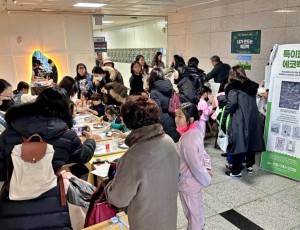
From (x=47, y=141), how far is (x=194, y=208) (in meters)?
1.36

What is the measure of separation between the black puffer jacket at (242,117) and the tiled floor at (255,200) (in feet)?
1.43

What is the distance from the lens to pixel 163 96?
3.56 m

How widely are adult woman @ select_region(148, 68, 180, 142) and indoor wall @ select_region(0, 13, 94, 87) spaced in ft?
13.6

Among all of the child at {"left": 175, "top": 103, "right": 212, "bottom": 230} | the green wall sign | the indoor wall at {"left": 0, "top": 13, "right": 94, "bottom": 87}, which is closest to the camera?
the child at {"left": 175, "top": 103, "right": 212, "bottom": 230}

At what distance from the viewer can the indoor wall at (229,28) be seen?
474 cm

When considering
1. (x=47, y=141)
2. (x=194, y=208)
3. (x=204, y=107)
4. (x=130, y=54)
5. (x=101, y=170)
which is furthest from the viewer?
(x=130, y=54)

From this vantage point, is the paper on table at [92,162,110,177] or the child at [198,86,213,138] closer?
the paper on table at [92,162,110,177]

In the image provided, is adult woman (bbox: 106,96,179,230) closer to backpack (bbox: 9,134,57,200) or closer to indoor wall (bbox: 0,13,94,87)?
backpack (bbox: 9,134,57,200)

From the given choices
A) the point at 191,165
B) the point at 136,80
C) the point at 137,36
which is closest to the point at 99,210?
the point at 191,165

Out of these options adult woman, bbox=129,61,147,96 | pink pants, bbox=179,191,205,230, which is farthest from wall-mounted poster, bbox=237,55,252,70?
pink pants, bbox=179,191,205,230

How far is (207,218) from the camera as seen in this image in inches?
114

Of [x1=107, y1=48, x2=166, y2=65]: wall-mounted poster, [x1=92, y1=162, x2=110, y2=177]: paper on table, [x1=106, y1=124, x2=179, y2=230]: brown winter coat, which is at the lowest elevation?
[x1=92, y1=162, x2=110, y2=177]: paper on table

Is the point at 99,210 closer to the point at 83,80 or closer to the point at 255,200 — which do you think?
the point at 255,200

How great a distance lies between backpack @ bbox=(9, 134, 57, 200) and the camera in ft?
4.99
